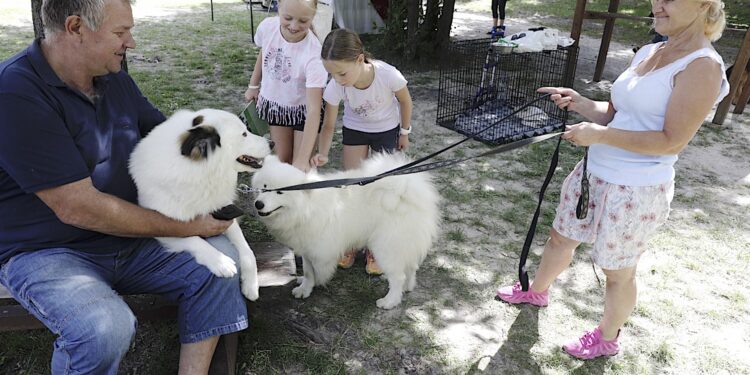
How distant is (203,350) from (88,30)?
136 cm

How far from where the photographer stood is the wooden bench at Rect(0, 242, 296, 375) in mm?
2018

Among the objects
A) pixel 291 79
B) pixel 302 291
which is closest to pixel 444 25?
pixel 291 79

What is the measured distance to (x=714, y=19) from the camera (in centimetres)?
185

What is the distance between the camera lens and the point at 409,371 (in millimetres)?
2512

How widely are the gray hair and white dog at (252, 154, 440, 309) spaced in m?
1.08

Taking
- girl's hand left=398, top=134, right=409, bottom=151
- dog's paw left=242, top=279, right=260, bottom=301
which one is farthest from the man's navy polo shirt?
girl's hand left=398, top=134, right=409, bottom=151

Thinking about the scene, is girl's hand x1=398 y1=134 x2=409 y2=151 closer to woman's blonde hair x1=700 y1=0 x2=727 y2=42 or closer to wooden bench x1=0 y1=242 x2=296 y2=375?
wooden bench x1=0 y1=242 x2=296 y2=375

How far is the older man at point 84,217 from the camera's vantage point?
1.77m

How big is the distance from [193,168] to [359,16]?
30.8 feet

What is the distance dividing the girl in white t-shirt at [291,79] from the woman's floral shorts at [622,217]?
165 cm

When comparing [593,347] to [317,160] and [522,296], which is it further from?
[317,160]

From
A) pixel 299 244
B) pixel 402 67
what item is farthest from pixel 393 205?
pixel 402 67

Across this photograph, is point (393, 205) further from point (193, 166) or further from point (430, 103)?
point (430, 103)

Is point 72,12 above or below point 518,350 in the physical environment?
above
